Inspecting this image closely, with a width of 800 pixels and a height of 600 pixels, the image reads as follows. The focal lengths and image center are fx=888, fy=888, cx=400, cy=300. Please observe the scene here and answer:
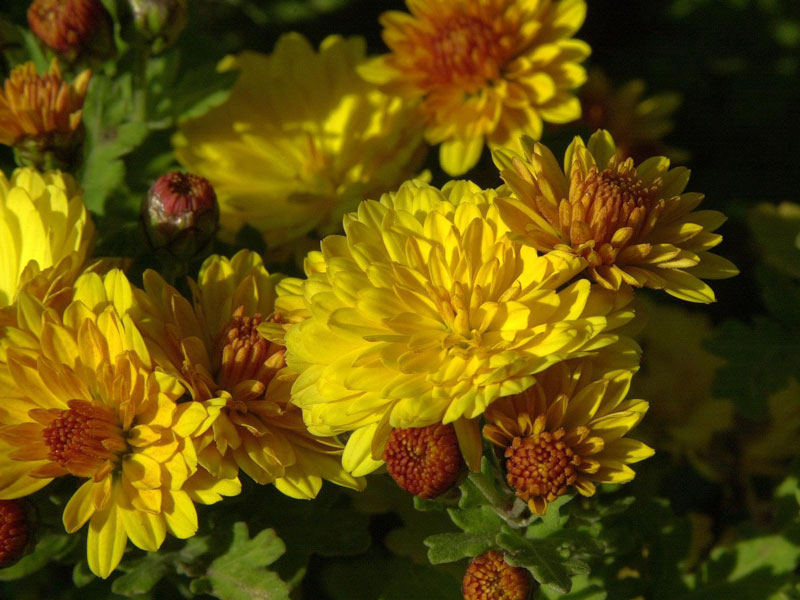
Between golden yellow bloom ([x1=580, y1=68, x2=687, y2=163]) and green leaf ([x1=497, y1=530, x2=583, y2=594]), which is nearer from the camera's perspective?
green leaf ([x1=497, y1=530, x2=583, y2=594])

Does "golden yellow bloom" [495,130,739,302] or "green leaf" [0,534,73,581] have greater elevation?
"golden yellow bloom" [495,130,739,302]

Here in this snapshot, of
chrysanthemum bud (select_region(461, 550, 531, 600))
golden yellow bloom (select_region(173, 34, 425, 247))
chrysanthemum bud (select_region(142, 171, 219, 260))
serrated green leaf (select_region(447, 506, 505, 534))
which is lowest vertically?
serrated green leaf (select_region(447, 506, 505, 534))

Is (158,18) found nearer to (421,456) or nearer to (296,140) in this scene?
(296,140)

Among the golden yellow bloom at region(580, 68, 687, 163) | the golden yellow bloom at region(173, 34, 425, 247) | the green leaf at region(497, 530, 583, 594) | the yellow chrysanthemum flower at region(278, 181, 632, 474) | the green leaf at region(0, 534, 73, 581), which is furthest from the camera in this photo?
→ the golden yellow bloom at region(580, 68, 687, 163)

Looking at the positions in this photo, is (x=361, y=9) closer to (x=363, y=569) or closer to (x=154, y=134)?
(x=154, y=134)

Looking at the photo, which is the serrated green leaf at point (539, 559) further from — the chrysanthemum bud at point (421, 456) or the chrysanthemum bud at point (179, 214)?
the chrysanthemum bud at point (179, 214)

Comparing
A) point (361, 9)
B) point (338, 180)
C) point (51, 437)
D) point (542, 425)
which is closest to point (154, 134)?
point (338, 180)

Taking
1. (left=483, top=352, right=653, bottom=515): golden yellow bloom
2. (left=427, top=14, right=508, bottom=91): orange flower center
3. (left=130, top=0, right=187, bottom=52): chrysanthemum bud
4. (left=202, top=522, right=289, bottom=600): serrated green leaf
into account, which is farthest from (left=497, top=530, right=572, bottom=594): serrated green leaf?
(left=130, top=0, right=187, bottom=52): chrysanthemum bud

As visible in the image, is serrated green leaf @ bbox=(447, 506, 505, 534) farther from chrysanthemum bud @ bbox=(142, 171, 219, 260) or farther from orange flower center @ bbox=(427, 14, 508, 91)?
orange flower center @ bbox=(427, 14, 508, 91)
